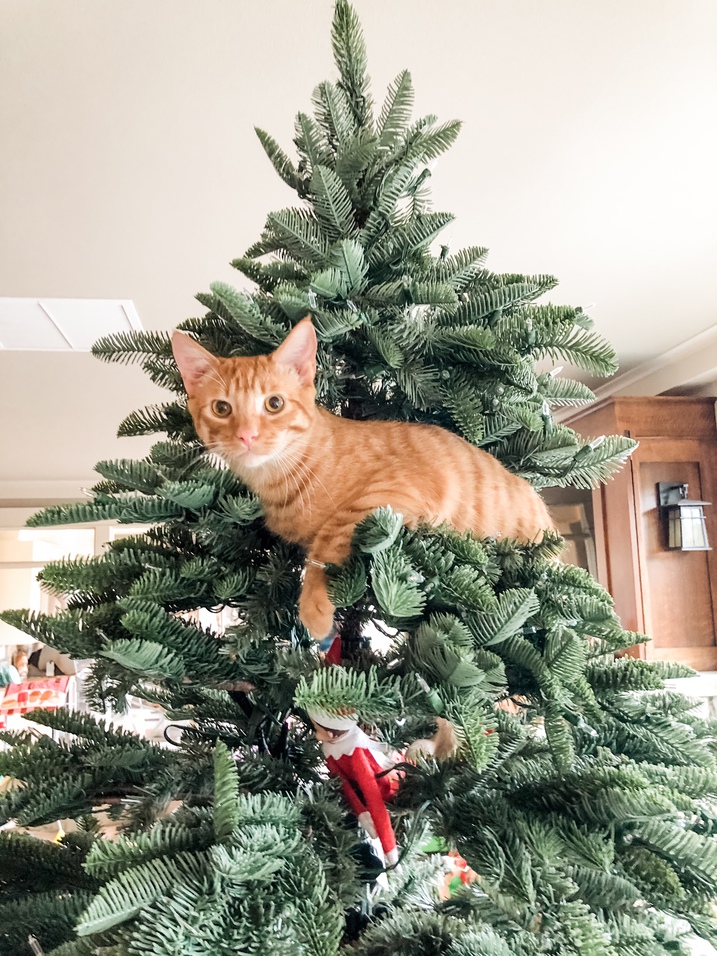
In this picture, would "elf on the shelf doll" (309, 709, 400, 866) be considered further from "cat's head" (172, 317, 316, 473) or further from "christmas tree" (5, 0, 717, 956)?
"cat's head" (172, 317, 316, 473)

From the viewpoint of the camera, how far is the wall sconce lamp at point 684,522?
10.3 ft

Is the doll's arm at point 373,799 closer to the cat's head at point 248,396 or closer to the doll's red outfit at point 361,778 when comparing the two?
the doll's red outfit at point 361,778

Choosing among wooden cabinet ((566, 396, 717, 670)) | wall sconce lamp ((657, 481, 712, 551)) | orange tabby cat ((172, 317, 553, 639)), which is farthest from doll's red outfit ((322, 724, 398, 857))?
wall sconce lamp ((657, 481, 712, 551))

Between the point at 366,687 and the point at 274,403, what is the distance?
0.30 metres

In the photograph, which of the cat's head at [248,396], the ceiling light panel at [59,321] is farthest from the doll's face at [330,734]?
the ceiling light panel at [59,321]

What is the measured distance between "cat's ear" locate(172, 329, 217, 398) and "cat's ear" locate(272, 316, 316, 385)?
6 cm

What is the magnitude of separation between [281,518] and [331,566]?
12 cm

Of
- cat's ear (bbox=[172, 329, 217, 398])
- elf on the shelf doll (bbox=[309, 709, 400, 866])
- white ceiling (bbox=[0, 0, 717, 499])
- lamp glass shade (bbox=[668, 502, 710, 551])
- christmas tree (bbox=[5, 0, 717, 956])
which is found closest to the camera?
christmas tree (bbox=[5, 0, 717, 956])

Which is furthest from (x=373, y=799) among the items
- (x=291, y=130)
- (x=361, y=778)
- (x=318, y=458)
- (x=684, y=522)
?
(x=684, y=522)

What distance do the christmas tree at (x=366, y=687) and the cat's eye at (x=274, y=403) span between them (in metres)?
0.05

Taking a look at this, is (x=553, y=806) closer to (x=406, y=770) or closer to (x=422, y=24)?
(x=406, y=770)

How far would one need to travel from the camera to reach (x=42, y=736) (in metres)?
0.52

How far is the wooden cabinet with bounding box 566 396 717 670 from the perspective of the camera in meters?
3.20

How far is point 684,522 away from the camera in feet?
10.3
